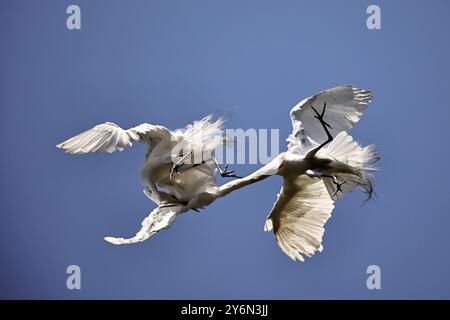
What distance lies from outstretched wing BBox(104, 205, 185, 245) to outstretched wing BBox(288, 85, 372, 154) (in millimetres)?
1022

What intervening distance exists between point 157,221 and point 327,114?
5.07 ft

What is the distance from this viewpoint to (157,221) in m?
7.21

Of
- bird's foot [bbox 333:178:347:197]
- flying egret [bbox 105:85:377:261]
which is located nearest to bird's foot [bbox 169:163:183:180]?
flying egret [bbox 105:85:377:261]

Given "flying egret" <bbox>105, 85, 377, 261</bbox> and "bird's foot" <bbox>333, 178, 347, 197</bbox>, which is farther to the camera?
"bird's foot" <bbox>333, 178, 347, 197</bbox>

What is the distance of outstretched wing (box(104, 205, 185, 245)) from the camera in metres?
6.96

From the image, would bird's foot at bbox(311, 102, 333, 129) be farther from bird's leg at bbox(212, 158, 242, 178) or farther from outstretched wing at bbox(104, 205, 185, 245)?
outstretched wing at bbox(104, 205, 185, 245)

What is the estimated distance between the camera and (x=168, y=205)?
743cm

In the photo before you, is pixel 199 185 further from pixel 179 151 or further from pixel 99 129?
pixel 99 129

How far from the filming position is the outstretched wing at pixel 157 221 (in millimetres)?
6961

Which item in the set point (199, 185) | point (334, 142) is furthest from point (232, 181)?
point (334, 142)

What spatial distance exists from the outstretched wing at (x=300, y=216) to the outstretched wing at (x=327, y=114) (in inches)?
14.3

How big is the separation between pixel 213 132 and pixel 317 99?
2.67 feet

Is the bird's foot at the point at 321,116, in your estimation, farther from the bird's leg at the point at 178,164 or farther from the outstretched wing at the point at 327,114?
the bird's leg at the point at 178,164

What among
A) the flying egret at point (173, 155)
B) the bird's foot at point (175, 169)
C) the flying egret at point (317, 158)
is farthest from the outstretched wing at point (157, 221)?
the bird's foot at point (175, 169)
